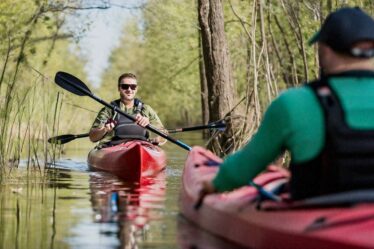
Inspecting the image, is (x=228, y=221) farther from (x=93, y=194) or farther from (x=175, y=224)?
(x=93, y=194)

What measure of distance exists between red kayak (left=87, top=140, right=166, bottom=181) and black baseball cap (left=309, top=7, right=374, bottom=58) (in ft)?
22.9

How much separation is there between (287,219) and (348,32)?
3.76 feet

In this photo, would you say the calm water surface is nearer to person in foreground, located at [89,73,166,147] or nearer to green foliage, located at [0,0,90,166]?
green foliage, located at [0,0,90,166]

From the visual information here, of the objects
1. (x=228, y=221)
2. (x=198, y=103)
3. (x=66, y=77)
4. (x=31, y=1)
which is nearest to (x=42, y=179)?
(x=66, y=77)

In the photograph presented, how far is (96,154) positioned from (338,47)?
371 inches

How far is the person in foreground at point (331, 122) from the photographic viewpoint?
206 inches

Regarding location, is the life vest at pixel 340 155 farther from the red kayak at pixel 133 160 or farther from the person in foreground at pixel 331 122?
the red kayak at pixel 133 160

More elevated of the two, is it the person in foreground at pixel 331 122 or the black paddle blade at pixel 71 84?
the black paddle blade at pixel 71 84

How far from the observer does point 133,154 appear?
1295 centimetres

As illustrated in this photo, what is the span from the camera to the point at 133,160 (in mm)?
12883

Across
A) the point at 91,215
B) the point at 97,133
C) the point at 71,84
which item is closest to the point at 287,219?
the point at 91,215

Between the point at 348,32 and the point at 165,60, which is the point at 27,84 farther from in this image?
the point at 165,60

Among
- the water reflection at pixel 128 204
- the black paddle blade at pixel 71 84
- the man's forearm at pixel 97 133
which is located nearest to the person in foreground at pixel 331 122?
the water reflection at pixel 128 204

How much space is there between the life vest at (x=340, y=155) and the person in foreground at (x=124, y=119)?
8.07 meters
